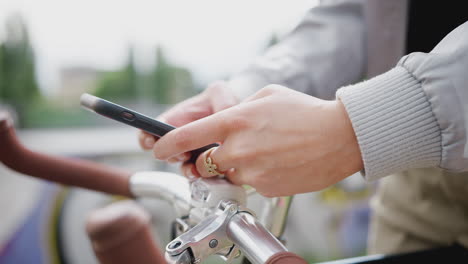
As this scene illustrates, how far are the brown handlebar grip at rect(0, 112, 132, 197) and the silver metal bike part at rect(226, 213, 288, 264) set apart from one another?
11.0 inches

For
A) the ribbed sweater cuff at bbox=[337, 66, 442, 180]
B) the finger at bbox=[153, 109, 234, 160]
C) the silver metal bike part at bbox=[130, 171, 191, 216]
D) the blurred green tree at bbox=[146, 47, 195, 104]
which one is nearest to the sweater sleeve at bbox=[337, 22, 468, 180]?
the ribbed sweater cuff at bbox=[337, 66, 442, 180]

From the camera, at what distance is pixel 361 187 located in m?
3.27

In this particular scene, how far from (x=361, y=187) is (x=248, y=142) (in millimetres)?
3029

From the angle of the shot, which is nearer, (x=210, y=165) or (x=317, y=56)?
(x=210, y=165)

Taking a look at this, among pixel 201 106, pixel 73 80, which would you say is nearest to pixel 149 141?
pixel 201 106

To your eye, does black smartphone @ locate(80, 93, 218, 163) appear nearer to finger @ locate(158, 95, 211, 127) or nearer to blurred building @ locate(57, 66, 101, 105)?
finger @ locate(158, 95, 211, 127)

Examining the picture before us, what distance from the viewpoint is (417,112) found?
0.44m

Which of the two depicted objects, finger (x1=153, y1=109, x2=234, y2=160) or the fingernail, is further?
the fingernail

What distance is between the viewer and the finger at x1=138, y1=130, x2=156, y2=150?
23.2 inches

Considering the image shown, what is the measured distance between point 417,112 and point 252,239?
0.22m

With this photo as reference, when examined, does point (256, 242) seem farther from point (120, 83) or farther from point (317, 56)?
point (120, 83)

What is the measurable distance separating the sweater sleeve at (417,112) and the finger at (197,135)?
0.46 feet

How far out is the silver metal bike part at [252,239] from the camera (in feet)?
1.24

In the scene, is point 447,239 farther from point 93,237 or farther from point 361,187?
point 361,187
